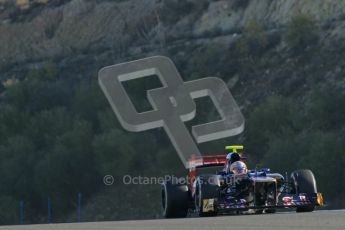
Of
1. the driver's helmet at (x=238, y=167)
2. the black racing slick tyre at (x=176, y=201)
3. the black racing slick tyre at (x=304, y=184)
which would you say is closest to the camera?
the black racing slick tyre at (x=304, y=184)

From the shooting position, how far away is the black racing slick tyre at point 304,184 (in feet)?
75.7

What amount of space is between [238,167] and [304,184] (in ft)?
5.23

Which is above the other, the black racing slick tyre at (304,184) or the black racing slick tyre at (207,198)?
the black racing slick tyre at (304,184)

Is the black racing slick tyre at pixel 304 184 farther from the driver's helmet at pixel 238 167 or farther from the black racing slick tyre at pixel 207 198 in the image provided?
the black racing slick tyre at pixel 207 198

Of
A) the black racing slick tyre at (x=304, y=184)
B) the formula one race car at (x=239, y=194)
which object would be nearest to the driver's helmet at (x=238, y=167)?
the formula one race car at (x=239, y=194)

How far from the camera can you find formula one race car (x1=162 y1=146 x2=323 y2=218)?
22.2 meters

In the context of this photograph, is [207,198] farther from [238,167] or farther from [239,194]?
[238,167]

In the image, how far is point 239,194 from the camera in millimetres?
23031

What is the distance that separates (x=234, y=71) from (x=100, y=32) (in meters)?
17.7

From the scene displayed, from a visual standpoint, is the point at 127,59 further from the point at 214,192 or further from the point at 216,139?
the point at 214,192

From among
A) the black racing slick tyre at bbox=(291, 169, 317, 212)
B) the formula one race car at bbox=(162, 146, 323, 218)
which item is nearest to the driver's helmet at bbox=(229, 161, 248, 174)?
the formula one race car at bbox=(162, 146, 323, 218)

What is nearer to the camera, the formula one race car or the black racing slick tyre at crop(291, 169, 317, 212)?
the formula one race car

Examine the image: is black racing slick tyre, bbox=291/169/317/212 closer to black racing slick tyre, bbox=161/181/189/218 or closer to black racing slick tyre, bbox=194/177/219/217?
black racing slick tyre, bbox=194/177/219/217

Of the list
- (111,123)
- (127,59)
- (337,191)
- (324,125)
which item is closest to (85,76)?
(127,59)
